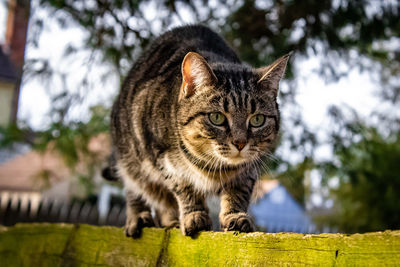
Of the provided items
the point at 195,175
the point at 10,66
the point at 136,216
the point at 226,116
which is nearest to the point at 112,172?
the point at 136,216

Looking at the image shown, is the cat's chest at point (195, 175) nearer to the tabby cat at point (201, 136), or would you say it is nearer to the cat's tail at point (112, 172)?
the tabby cat at point (201, 136)

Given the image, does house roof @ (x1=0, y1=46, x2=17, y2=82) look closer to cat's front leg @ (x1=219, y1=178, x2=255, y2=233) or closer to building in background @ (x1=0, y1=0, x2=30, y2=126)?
building in background @ (x1=0, y1=0, x2=30, y2=126)

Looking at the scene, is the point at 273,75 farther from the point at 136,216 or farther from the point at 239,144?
the point at 136,216

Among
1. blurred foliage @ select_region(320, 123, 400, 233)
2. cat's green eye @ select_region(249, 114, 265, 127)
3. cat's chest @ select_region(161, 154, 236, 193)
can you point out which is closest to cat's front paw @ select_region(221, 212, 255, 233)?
cat's chest @ select_region(161, 154, 236, 193)

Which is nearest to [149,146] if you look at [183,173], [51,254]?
[183,173]

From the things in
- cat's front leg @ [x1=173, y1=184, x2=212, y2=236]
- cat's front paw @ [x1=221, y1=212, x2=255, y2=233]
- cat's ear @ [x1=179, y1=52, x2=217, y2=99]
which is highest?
cat's ear @ [x1=179, y1=52, x2=217, y2=99]

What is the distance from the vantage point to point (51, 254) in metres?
2.46

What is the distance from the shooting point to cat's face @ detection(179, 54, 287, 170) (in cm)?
183

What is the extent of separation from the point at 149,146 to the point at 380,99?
16.4ft

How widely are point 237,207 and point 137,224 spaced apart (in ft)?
1.70

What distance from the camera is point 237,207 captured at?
1.89 meters

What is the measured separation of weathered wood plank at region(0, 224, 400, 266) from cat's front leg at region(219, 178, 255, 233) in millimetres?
197

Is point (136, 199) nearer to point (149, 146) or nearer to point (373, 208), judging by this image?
point (149, 146)

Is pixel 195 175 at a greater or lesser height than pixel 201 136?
lesser
